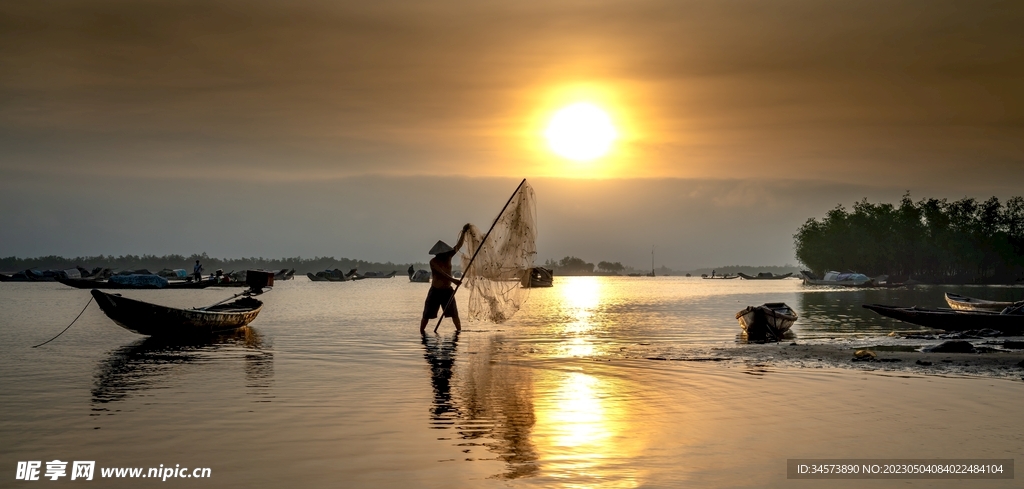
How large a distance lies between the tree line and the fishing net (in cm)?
13987

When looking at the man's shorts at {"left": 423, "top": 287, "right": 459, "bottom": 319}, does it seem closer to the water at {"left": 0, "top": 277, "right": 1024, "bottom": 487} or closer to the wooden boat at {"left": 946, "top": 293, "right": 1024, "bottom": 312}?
the water at {"left": 0, "top": 277, "right": 1024, "bottom": 487}

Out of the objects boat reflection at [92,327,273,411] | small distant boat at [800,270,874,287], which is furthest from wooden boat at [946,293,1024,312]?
small distant boat at [800,270,874,287]

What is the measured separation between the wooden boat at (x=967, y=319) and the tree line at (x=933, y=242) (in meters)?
130

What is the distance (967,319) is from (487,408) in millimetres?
22357

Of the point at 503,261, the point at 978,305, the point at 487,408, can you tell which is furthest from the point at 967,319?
the point at 487,408

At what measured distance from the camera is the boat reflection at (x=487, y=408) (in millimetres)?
10008

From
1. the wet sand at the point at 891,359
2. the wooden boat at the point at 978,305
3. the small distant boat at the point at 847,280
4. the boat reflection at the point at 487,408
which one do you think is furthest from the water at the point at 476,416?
the small distant boat at the point at 847,280

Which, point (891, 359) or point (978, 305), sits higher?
point (978, 305)

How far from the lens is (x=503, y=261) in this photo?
25656mm

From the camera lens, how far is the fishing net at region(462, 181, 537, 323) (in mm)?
24641

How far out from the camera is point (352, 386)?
15922mm

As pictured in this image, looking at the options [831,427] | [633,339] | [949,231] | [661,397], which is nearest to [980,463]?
[831,427]

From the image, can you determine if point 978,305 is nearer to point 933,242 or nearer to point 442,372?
point 442,372

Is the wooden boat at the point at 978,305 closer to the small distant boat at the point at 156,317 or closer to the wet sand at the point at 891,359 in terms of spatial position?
the wet sand at the point at 891,359
